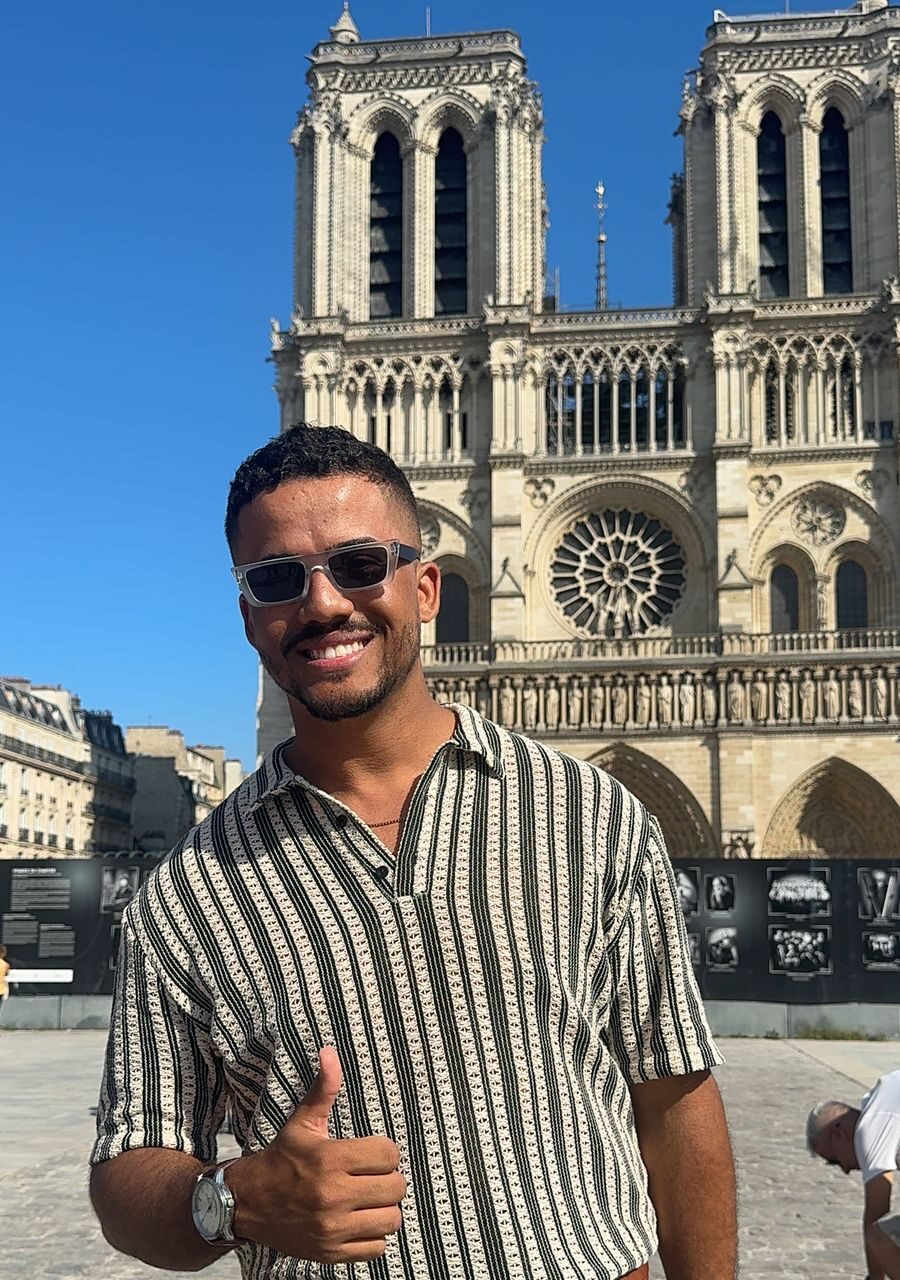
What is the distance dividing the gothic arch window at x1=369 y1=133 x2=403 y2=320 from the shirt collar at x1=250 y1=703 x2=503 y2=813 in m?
31.4

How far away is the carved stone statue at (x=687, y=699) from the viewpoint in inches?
1131

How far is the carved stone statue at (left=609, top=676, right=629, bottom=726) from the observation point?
1137 inches

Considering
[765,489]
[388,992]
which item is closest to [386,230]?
[765,489]

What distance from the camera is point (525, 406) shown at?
102 feet

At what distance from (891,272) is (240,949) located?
1232 inches

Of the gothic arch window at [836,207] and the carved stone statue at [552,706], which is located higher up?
the gothic arch window at [836,207]

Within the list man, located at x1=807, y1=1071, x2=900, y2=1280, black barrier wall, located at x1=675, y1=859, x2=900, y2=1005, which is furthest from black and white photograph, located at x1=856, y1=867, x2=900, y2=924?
man, located at x1=807, y1=1071, x2=900, y2=1280

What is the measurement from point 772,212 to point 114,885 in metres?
22.8

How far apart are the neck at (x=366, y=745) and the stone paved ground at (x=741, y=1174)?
4.70 m

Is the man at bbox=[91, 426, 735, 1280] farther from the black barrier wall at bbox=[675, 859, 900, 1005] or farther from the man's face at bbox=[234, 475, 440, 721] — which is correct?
the black barrier wall at bbox=[675, 859, 900, 1005]

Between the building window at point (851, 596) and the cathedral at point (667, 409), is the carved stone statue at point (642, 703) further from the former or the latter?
the building window at point (851, 596)

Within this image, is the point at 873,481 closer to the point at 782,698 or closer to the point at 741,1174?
the point at 782,698

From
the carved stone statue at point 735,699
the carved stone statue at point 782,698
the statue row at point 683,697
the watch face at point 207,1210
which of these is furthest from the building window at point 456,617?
the watch face at point 207,1210

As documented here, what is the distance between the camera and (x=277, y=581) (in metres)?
1.87
